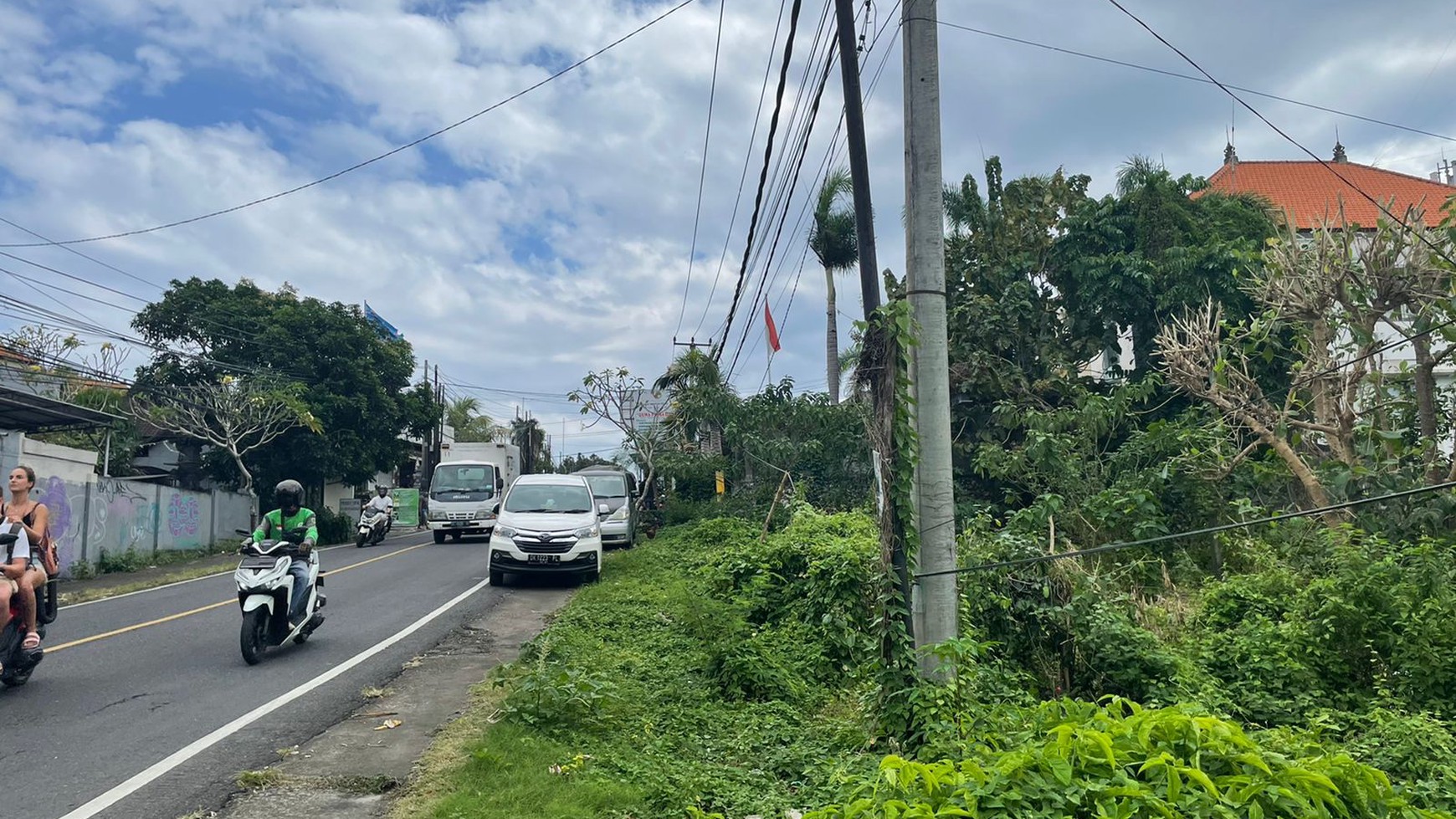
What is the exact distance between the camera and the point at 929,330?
5812mm

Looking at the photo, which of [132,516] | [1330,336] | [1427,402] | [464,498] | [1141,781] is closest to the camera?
[1141,781]

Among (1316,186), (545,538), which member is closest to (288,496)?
(545,538)

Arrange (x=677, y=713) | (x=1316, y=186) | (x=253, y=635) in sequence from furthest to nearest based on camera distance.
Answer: (x=1316, y=186) → (x=253, y=635) → (x=677, y=713)

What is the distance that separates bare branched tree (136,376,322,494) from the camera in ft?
87.7

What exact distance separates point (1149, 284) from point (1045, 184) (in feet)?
15.0

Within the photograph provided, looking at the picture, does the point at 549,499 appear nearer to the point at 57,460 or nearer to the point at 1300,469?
the point at 1300,469

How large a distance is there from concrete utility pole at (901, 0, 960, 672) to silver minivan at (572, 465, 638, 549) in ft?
48.4

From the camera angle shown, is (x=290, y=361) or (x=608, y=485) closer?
(x=608, y=485)

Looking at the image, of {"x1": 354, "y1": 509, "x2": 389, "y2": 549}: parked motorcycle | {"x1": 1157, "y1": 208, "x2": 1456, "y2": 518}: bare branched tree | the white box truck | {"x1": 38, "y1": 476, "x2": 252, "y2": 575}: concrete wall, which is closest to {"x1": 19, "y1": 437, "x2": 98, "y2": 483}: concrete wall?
{"x1": 38, "y1": 476, "x2": 252, "y2": 575}: concrete wall

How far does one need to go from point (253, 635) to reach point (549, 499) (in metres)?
7.12

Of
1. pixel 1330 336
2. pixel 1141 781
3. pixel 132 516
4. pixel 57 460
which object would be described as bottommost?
pixel 1141 781

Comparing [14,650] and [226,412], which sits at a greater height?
[226,412]

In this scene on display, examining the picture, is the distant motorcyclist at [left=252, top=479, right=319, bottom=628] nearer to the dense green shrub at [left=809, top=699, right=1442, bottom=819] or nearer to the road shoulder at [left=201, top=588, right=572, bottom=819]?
the road shoulder at [left=201, top=588, right=572, bottom=819]

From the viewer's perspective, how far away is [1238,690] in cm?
681
